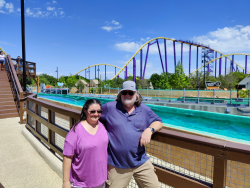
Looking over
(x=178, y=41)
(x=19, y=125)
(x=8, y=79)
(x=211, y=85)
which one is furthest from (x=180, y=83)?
(x=19, y=125)

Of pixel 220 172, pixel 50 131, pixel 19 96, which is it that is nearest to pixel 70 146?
pixel 220 172

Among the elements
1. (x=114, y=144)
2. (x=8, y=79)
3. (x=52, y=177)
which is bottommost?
(x=52, y=177)

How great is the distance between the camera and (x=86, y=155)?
1619 mm

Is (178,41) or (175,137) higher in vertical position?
(178,41)

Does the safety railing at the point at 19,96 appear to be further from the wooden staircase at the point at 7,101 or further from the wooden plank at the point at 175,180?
the wooden plank at the point at 175,180

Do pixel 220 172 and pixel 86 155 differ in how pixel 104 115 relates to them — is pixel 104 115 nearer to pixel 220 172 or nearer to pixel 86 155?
pixel 86 155

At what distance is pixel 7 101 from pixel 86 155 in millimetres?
8789

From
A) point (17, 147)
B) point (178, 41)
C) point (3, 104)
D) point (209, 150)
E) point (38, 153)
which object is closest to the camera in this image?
point (209, 150)

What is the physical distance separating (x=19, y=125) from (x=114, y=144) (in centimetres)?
610

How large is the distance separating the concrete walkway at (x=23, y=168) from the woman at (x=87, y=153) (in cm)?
152

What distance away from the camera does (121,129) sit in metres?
1.71

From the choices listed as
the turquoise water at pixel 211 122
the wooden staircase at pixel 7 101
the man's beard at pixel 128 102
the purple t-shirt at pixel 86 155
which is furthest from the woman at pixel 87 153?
the wooden staircase at pixel 7 101

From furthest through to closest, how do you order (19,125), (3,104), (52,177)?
(3,104), (19,125), (52,177)

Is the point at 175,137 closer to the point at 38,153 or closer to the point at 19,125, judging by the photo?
the point at 38,153
